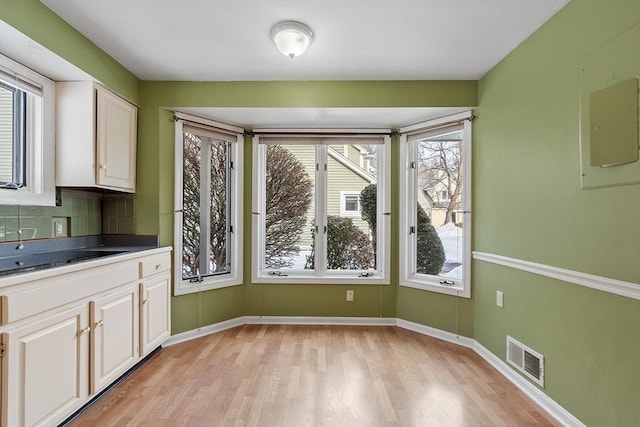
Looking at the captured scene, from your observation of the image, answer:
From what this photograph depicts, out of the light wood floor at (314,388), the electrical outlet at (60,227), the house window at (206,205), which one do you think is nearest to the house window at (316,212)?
the house window at (206,205)

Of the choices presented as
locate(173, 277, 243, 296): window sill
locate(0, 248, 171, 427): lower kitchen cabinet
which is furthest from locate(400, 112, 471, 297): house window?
locate(0, 248, 171, 427): lower kitchen cabinet

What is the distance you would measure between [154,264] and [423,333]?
2527mm

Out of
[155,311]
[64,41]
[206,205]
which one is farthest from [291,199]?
[64,41]

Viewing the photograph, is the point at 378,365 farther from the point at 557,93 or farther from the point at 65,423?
the point at 557,93

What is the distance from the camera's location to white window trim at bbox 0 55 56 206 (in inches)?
89.4

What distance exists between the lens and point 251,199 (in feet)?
11.8

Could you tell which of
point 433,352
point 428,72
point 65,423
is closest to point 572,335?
point 433,352

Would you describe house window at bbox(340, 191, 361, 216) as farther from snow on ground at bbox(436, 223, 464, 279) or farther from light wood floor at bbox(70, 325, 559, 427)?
light wood floor at bbox(70, 325, 559, 427)

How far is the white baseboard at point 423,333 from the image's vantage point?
2.02 metres

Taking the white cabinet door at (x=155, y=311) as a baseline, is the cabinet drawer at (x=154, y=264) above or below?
above

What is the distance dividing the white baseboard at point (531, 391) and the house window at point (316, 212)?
1251mm

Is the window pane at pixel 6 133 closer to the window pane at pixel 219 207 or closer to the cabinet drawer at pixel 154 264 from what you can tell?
the cabinet drawer at pixel 154 264

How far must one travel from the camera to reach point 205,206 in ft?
11.1

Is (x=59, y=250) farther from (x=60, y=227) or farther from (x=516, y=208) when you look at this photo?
(x=516, y=208)
